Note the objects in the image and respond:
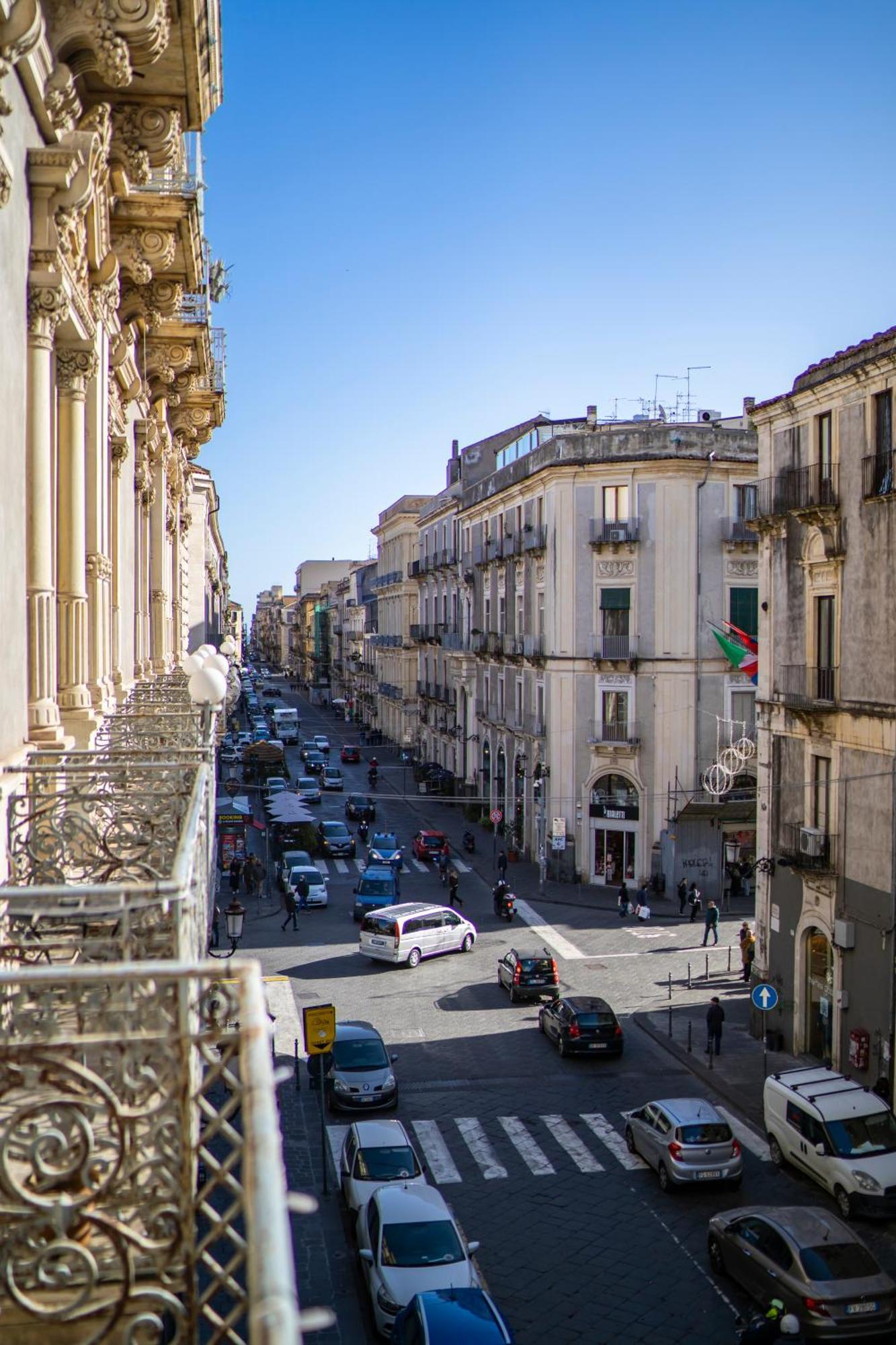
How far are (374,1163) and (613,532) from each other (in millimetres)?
27052

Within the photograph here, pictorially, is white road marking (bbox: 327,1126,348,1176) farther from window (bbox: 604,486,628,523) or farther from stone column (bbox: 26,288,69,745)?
window (bbox: 604,486,628,523)

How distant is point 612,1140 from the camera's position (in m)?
20.7

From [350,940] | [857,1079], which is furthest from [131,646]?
[350,940]

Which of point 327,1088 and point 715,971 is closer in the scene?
point 327,1088

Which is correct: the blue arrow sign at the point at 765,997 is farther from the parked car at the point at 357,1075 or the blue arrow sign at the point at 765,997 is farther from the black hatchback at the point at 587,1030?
the parked car at the point at 357,1075

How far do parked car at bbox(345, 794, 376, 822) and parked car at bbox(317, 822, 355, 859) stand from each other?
5623mm

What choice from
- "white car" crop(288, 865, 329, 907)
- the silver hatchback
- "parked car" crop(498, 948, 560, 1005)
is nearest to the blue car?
the silver hatchback

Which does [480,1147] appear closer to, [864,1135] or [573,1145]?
[573,1145]

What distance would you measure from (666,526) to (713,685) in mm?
5493

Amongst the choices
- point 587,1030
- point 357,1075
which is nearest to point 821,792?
point 587,1030

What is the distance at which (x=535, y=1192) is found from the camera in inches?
725

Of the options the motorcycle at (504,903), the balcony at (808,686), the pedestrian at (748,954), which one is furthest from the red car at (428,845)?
the balcony at (808,686)

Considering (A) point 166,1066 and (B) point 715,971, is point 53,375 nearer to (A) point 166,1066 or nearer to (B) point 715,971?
(A) point 166,1066

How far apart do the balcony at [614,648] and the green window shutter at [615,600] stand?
0.93m
